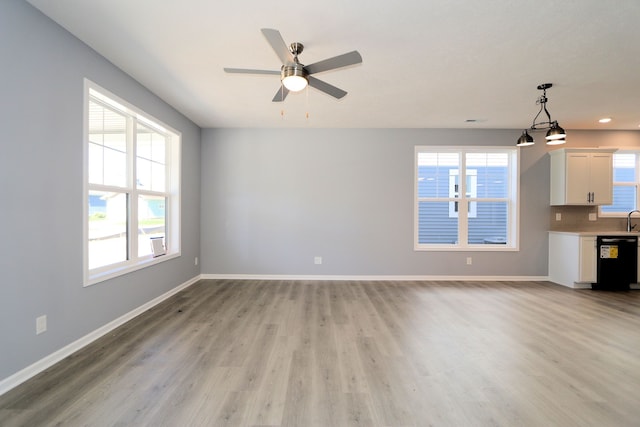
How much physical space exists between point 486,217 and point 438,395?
13.6 feet

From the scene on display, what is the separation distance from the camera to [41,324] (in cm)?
209

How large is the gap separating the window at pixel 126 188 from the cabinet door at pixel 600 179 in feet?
22.8

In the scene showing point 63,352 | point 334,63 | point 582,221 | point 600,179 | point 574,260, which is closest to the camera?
point 334,63

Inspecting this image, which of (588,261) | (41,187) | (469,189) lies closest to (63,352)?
(41,187)

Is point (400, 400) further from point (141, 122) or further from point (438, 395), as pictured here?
point (141, 122)

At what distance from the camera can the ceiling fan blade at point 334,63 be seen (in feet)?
6.53

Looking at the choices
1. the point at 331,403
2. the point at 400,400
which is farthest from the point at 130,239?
the point at 400,400

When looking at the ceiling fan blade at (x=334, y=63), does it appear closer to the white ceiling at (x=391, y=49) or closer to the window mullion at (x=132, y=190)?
the white ceiling at (x=391, y=49)

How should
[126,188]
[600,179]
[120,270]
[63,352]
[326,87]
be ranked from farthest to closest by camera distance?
[600,179] → [126,188] → [120,270] → [326,87] → [63,352]

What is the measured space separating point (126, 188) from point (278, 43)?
8.29 feet

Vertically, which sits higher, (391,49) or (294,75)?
(391,49)

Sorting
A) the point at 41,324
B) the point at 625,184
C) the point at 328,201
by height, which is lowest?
the point at 41,324

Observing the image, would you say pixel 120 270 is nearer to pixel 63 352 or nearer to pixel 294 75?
pixel 63 352

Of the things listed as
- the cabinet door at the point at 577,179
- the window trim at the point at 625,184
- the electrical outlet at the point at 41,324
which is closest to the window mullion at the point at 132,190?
the electrical outlet at the point at 41,324
